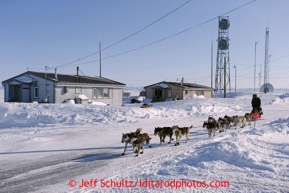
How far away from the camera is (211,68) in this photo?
60469mm

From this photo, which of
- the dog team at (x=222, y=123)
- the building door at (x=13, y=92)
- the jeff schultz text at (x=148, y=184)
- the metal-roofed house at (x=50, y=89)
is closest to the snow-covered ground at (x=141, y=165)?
the jeff schultz text at (x=148, y=184)

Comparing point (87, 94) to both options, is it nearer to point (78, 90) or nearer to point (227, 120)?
point (78, 90)

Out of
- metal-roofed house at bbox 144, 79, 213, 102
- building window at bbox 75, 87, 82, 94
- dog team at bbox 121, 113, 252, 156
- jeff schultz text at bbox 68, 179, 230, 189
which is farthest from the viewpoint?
metal-roofed house at bbox 144, 79, 213, 102

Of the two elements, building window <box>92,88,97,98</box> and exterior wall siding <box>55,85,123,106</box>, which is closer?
exterior wall siding <box>55,85,123,106</box>

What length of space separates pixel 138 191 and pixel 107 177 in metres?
1.29

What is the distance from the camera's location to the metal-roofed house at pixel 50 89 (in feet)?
94.9

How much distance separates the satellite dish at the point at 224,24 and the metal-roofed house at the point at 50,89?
32.3m

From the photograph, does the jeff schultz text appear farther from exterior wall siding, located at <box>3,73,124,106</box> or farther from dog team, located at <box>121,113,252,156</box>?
exterior wall siding, located at <box>3,73,124,106</box>

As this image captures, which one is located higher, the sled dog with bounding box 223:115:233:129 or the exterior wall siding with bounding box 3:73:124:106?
the exterior wall siding with bounding box 3:73:124:106

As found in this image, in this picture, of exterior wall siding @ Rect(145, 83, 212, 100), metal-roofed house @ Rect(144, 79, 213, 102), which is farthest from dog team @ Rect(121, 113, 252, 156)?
metal-roofed house @ Rect(144, 79, 213, 102)

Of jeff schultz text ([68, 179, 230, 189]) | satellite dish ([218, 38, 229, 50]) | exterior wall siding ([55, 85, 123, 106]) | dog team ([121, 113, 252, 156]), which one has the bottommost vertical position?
jeff schultz text ([68, 179, 230, 189])

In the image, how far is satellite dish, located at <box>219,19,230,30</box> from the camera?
54.4 m

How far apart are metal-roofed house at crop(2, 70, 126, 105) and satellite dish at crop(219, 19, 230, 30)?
32257mm

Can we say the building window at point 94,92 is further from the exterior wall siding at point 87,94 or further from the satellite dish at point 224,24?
the satellite dish at point 224,24
